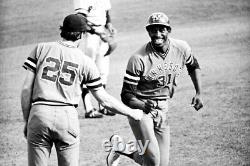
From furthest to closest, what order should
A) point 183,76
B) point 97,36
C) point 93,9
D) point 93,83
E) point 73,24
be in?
point 183,76, point 97,36, point 93,9, point 93,83, point 73,24

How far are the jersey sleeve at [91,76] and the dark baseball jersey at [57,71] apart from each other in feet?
0.05

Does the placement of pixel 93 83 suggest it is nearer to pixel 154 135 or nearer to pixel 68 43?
pixel 68 43

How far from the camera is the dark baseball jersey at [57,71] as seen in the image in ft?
16.9

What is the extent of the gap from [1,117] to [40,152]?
209 inches

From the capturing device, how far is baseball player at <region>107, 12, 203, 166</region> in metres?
6.20

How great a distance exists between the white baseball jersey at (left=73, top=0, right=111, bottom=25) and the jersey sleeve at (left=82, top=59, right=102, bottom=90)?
4.70m

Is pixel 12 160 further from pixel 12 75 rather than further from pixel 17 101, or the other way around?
pixel 12 75

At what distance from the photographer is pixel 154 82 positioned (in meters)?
6.42

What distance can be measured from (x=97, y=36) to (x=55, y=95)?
5.21 metres

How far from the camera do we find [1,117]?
10.3 meters

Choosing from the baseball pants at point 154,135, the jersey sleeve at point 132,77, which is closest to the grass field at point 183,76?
the baseball pants at point 154,135

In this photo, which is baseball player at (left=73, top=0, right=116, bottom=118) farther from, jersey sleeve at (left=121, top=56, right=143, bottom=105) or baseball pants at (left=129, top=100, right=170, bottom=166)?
jersey sleeve at (left=121, top=56, right=143, bottom=105)

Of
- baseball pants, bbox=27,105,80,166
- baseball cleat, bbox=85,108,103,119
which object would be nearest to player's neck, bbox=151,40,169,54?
baseball pants, bbox=27,105,80,166

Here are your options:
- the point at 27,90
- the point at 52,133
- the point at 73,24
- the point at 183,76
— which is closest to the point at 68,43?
the point at 73,24
